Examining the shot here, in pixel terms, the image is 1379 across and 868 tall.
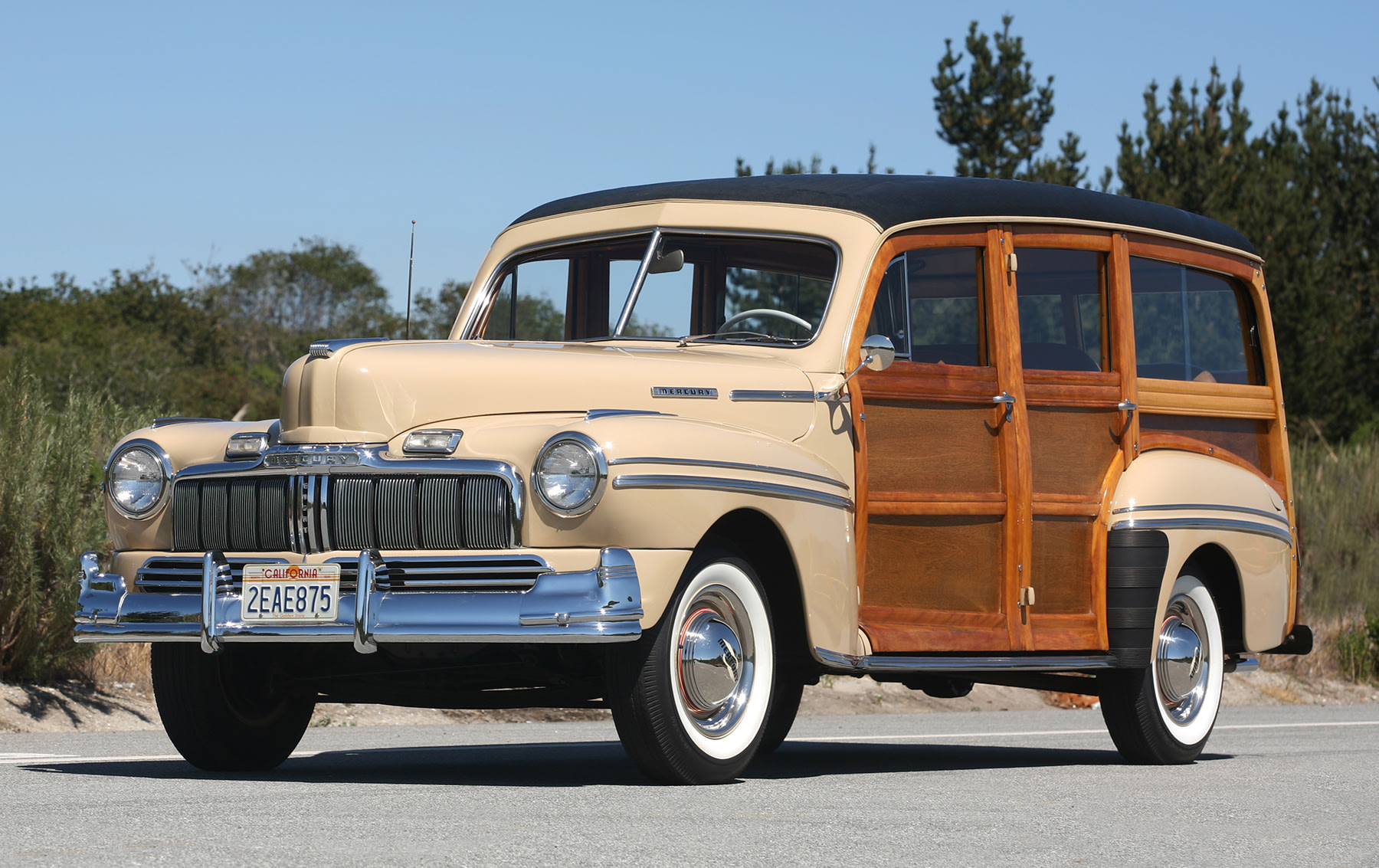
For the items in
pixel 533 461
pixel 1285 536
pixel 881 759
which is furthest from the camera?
pixel 1285 536

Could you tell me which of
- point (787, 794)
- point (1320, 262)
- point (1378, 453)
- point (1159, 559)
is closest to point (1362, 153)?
point (1320, 262)

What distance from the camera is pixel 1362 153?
32375 mm

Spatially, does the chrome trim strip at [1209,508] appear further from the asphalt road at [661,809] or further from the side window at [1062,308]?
the asphalt road at [661,809]

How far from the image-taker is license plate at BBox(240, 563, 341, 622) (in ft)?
19.5

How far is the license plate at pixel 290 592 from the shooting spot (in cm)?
595

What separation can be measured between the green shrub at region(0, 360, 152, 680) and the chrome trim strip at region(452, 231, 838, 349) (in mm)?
3109

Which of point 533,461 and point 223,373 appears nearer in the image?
point 533,461

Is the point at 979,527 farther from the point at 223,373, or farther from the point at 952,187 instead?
the point at 223,373

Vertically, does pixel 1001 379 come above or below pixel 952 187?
below

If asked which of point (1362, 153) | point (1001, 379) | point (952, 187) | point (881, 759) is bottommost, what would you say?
point (881, 759)

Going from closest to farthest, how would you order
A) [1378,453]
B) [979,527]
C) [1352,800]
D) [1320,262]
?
[1352,800] → [979,527] → [1378,453] → [1320,262]

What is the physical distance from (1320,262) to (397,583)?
26.9 m

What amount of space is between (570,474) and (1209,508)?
13.0 ft

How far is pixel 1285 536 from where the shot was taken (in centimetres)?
931
